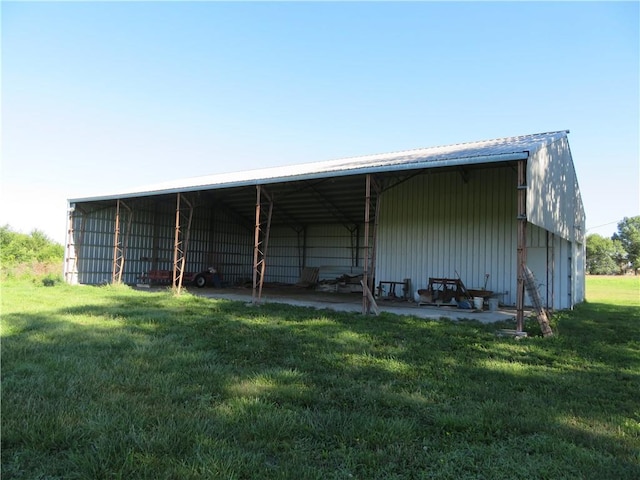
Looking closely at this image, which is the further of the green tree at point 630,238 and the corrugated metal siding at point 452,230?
the green tree at point 630,238

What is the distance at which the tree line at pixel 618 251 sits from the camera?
245 feet

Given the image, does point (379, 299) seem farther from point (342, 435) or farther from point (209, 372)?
point (342, 435)

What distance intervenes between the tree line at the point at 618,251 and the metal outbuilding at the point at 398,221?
65865 millimetres

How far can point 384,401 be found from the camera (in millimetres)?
4355

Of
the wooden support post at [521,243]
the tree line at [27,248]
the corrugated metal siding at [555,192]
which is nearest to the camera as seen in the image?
the wooden support post at [521,243]

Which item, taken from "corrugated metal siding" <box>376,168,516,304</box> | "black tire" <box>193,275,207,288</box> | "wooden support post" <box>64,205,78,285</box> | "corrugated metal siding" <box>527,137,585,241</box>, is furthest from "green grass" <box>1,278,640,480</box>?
"black tire" <box>193,275,207,288</box>

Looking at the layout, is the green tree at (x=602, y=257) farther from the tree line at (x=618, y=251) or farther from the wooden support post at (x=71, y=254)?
the wooden support post at (x=71, y=254)

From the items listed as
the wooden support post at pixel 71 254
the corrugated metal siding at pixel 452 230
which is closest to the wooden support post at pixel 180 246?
the wooden support post at pixel 71 254

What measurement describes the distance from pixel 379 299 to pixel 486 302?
3824 mm

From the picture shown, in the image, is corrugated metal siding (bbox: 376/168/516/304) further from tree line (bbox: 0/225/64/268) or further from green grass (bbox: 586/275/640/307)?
tree line (bbox: 0/225/64/268)

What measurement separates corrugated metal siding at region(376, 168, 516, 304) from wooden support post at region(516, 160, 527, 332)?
18.6 feet

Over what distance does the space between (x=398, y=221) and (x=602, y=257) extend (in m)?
74.9

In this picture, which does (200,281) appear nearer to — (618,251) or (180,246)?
(180,246)

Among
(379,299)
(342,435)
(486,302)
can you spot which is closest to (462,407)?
(342,435)
